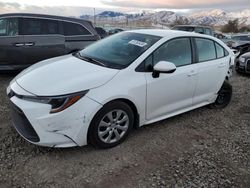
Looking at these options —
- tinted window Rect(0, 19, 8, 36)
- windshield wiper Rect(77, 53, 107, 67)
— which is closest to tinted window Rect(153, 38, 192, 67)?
windshield wiper Rect(77, 53, 107, 67)

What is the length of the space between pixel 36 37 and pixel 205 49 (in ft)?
13.7

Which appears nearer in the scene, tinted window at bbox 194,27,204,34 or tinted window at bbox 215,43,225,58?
tinted window at bbox 215,43,225,58

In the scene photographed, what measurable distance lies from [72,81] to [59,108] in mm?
397

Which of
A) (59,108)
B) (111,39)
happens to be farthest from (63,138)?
(111,39)

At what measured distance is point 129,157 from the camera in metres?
3.61

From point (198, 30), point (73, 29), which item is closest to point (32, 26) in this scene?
point (73, 29)

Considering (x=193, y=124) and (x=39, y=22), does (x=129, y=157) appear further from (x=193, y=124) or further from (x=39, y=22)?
(x=39, y=22)

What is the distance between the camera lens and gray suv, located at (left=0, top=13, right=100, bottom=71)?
6.78 metres

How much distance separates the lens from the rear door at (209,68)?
479 centimetres

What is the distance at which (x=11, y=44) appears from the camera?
674cm

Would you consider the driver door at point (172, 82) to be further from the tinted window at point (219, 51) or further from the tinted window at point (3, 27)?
the tinted window at point (3, 27)

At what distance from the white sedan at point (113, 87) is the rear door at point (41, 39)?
2836mm

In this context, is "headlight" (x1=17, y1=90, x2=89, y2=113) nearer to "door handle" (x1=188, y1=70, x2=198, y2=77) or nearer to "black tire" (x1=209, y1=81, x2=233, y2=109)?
"door handle" (x1=188, y1=70, x2=198, y2=77)

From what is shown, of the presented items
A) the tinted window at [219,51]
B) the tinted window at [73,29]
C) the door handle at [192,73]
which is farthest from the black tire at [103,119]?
the tinted window at [73,29]
